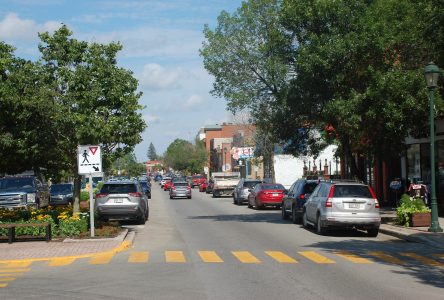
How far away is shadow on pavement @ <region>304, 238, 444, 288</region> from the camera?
11.4 metres

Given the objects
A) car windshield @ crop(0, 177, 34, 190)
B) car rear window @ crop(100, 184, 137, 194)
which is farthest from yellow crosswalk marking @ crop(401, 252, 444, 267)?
car windshield @ crop(0, 177, 34, 190)

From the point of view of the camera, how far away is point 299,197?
2373 centimetres

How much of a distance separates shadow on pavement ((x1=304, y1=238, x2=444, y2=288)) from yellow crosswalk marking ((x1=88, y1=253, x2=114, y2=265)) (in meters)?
5.35

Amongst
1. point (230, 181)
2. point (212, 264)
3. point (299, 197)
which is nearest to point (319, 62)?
point (299, 197)

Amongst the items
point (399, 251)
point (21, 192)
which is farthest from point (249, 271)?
point (21, 192)

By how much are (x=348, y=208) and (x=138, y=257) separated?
743 centimetres

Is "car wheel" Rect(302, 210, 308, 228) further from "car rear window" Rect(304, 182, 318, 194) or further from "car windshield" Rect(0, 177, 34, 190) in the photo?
"car windshield" Rect(0, 177, 34, 190)

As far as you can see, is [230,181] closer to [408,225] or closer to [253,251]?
[408,225]

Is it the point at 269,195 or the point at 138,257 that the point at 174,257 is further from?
the point at 269,195

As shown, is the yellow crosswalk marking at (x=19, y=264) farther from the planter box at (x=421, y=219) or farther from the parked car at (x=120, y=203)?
the planter box at (x=421, y=219)

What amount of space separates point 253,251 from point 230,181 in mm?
37477

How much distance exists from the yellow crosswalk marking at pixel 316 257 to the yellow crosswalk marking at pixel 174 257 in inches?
112

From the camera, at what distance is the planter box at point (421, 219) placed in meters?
20.5

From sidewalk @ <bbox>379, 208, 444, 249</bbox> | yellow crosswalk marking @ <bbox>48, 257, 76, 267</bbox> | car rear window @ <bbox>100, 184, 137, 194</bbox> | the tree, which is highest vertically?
the tree
